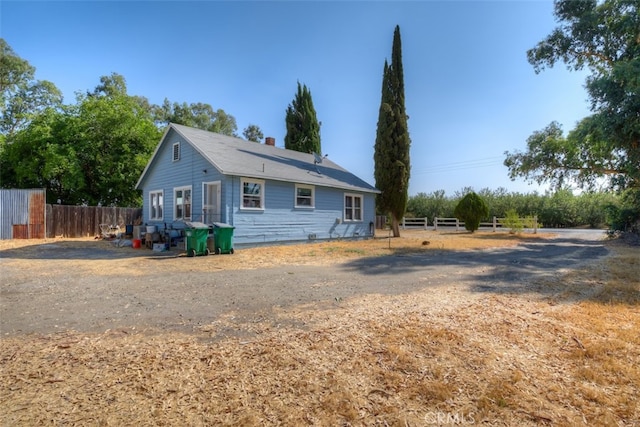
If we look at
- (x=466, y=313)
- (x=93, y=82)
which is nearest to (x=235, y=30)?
(x=466, y=313)

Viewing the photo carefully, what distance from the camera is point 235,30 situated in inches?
533

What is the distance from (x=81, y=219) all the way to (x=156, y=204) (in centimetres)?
498

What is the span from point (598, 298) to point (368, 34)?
528 inches

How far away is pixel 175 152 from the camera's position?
49.3 feet

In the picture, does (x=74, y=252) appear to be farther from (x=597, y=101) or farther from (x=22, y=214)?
(x=597, y=101)

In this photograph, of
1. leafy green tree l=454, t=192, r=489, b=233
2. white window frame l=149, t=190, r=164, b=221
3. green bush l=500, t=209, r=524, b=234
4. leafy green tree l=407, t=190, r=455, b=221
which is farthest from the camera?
leafy green tree l=407, t=190, r=455, b=221

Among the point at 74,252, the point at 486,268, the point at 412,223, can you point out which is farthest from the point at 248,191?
the point at 412,223

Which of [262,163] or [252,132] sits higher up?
[252,132]

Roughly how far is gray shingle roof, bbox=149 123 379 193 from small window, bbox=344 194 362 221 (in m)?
0.63

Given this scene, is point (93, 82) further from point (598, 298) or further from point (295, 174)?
point (598, 298)

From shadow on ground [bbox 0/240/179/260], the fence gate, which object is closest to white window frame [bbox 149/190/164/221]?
shadow on ground [bbox 0/240/179/260]

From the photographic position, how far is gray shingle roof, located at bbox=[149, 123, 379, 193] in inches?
509

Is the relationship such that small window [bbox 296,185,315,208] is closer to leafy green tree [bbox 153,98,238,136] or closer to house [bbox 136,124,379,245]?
house [bbox 136,124,379,245]

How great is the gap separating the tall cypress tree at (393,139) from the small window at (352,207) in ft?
7.15
